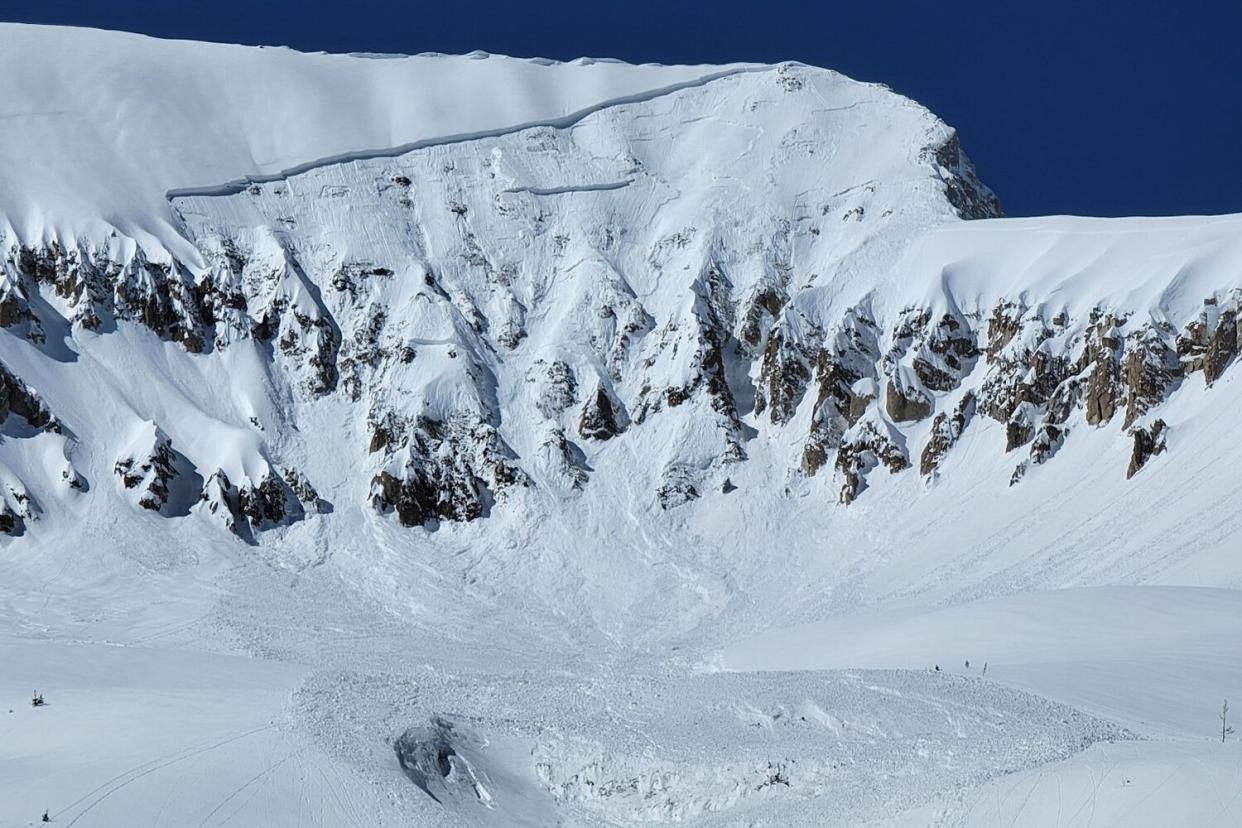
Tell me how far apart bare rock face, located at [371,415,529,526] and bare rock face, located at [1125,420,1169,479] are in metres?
32.0

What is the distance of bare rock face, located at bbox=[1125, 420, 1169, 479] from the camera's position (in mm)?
65062

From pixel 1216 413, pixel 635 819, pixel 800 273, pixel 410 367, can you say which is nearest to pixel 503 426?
pixel 410 367

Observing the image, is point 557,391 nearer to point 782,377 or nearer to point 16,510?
point 782,377

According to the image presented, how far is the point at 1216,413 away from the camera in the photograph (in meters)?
65.8

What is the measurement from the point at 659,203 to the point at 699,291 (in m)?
12.7

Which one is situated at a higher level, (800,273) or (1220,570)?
(800,273)

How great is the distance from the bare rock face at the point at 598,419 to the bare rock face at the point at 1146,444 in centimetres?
2918

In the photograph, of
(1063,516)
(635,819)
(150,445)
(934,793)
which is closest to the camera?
(934,793)

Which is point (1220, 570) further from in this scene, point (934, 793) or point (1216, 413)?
point (934, 793)

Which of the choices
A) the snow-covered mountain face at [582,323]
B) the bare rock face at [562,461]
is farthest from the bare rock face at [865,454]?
the bare rock face at [562,461]

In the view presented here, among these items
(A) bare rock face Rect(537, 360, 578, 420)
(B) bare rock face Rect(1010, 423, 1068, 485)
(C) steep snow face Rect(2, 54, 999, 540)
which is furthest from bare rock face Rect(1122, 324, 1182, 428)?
(A) bare rock face Rect(537, 360, 578, 420)

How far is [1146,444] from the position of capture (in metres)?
65.4

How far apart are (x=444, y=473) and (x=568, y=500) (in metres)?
7.14

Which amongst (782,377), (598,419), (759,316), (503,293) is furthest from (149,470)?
(759,316)
